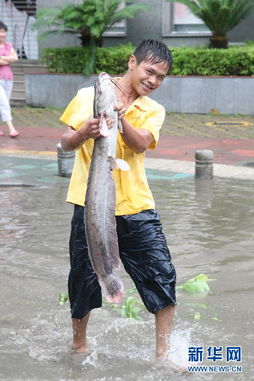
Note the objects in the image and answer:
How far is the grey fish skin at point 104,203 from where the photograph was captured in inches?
148

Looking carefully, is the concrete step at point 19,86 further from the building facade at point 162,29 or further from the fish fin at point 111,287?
the fish fin at point 111,287

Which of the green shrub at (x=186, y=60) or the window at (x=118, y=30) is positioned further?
the window at (x=118, y=30)

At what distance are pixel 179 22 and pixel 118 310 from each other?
49.3 ft

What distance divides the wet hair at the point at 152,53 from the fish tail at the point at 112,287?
119cm

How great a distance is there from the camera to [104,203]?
12.9 ft

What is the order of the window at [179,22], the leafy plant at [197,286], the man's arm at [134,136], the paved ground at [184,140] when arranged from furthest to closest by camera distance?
the window at [179,22] → the paved ground at [184,140] → the leafy plant at [197,286] → the man's arm at [134,136]

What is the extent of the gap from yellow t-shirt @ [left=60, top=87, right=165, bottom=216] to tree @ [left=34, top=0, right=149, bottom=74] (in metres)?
13.8

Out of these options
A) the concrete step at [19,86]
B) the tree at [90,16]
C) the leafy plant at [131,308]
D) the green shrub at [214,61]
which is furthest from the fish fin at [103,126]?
the concrete step at [19,86]

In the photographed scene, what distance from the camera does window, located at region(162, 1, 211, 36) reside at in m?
19.1

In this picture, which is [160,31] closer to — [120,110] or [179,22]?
[179,22]

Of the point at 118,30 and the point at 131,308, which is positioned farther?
the point at 118,30

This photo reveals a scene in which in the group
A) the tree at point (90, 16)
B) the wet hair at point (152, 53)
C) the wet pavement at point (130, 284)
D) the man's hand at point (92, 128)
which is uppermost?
the wet hair at point (152, 53)

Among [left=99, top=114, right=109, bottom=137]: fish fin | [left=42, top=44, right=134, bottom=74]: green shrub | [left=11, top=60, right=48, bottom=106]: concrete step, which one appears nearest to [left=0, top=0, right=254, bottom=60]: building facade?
[left=11, top=60, right=48, bottom=106]: concrete step

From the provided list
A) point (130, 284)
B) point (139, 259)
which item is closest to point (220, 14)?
point (130, 284)
